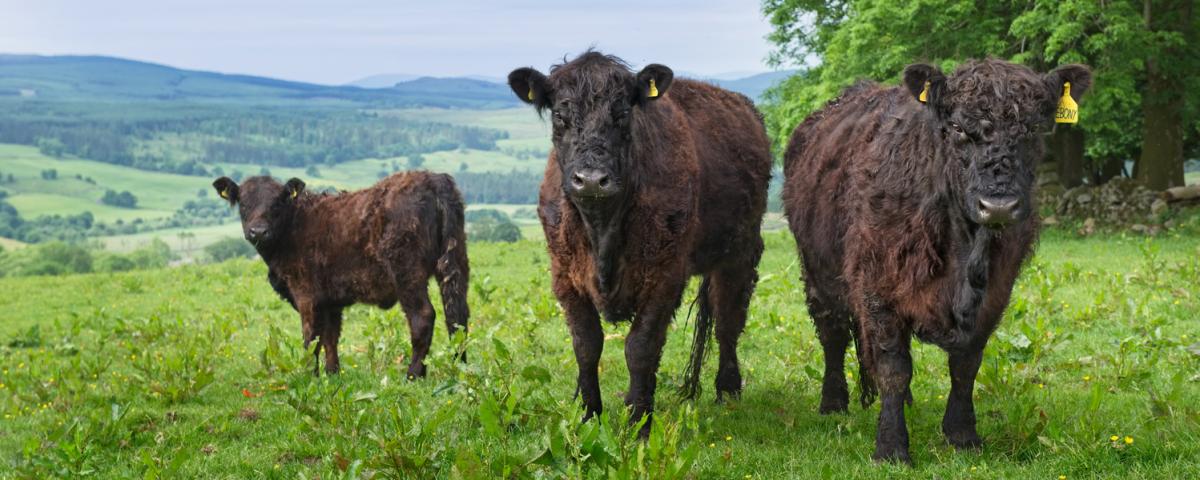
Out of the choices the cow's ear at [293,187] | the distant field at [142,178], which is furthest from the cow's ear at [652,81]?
the distant field at [142,178]

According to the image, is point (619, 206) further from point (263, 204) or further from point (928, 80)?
point (263, 204)

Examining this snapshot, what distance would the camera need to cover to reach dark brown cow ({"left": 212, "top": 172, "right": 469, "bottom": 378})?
34.1ft

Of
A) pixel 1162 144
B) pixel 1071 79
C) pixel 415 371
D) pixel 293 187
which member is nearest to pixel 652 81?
pixel 1071 79

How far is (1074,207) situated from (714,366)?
17639 mm

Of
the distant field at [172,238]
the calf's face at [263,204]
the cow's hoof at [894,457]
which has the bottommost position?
the distant field at [172,238]

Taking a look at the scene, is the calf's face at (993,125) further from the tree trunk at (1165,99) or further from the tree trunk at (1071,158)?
the tree trunk at (1071,158)

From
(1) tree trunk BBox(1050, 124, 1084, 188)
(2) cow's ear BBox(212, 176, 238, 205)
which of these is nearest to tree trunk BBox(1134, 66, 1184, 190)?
(1) tree trunk BBox(1050, 124, 1084, 188)

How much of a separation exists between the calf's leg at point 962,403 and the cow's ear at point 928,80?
1.58m

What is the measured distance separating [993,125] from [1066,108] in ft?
2.40

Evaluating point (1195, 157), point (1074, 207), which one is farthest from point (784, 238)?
point (1195, 157)

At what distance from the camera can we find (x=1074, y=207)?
24.0 metres

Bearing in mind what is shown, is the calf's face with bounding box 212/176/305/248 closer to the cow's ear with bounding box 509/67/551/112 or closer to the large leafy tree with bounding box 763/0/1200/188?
the cow's ear with bounding box 509/67/551/112

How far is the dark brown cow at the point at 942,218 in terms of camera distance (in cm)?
541

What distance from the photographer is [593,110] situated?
6.39 metres
